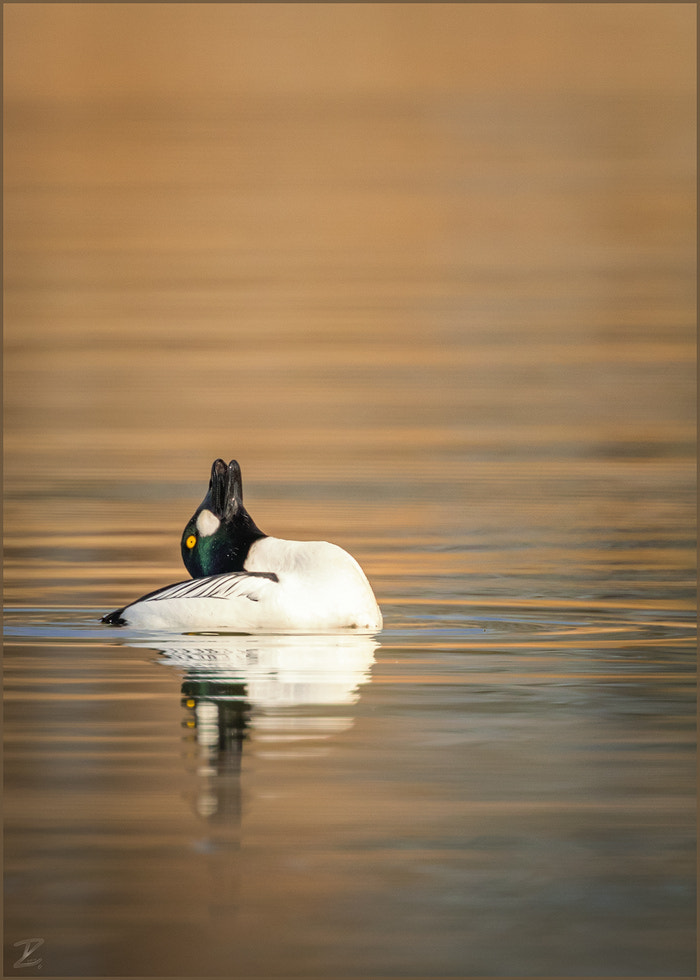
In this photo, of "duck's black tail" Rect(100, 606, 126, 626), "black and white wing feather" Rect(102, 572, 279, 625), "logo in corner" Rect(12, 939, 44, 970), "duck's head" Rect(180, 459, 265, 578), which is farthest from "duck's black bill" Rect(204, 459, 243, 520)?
"logo in corner" Rect(12, 939, 44, 970)

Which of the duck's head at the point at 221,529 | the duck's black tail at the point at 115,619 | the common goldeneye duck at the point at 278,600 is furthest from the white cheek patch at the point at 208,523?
the duck's black tail at the point at 115,619

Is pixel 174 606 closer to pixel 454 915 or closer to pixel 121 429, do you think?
pixel 454 915

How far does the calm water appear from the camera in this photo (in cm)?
634

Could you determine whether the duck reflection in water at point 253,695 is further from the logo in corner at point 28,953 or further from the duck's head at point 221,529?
the logo in corner at point 28,953

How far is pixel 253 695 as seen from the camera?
341 inches

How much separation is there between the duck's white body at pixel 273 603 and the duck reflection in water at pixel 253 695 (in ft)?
0.35

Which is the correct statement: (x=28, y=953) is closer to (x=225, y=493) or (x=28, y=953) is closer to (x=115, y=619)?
(x=115, y=619)

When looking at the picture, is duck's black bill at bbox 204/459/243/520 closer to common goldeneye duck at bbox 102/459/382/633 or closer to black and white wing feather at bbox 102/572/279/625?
common goldeneye duck at bbox 102/459/382/633

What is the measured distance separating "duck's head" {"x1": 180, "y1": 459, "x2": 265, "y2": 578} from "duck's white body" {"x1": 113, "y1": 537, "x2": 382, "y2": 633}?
1.17 feet

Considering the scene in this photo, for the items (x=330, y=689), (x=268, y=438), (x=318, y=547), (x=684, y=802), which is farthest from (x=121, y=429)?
(x=684, y=802)

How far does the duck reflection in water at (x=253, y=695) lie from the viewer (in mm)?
7574

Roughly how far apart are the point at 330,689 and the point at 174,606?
1.46m

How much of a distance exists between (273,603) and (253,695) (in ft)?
4.71

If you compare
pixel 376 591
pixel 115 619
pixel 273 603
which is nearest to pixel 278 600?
pixel 273 603
